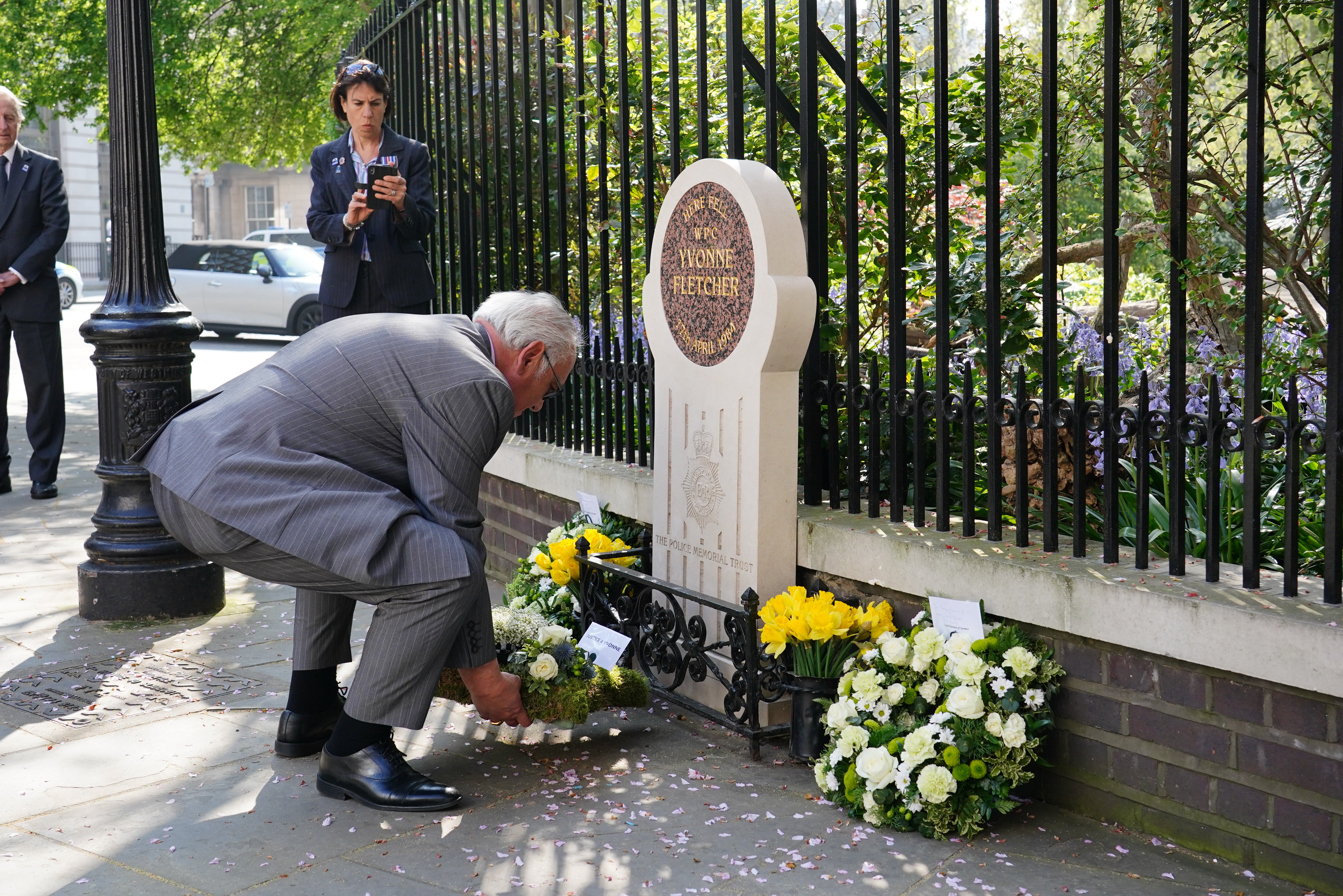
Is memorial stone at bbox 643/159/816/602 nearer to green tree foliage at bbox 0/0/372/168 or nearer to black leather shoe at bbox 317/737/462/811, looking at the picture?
black leather shoe at bbox 317/737/462/811

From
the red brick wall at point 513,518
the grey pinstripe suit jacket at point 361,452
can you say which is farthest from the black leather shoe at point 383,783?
the red brick wall at point 513,518

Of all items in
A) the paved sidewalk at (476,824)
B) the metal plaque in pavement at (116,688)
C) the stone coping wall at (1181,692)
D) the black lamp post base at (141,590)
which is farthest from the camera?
the black lamp post base at (141,590)

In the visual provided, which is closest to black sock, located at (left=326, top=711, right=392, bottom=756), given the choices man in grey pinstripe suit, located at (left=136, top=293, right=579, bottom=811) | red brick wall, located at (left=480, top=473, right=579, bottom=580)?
man in grey pinstripe suit, located at (left=136, top=293, right=579, bottom=811)

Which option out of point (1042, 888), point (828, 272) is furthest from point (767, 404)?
point (1042, 888)

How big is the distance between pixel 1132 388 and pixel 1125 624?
7.37ft

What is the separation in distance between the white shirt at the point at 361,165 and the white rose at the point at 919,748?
11.4 feet

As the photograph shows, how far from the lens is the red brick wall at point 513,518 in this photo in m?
5.48

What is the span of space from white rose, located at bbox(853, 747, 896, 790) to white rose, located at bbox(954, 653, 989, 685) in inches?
10.4

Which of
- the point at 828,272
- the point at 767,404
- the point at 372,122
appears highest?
the point at 372,122

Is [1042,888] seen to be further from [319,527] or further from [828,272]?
[828,272]

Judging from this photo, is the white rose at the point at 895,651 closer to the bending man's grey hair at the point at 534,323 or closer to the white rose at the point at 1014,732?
the white rose at the point at 1014,732

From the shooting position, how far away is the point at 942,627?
11.1ft

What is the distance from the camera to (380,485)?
3330mm

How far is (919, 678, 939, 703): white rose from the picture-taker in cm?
329
